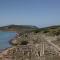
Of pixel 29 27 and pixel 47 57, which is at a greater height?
pixel 29 27

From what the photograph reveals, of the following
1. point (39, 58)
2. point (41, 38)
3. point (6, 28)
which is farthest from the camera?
point (41, 38)

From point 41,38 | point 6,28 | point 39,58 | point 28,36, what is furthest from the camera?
point 28,36

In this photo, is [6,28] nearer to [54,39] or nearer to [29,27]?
[29,27]

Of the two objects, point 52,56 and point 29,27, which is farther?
point 29,27

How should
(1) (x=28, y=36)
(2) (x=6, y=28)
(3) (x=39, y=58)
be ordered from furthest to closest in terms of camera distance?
(1) (x=28, y=36), (2) (x=6, y=28), (3) (x=39, y=58)

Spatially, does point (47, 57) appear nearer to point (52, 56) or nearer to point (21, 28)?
point (52, 56)

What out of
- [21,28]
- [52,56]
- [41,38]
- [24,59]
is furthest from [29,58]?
[41,38]

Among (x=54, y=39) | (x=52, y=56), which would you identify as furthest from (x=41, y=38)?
(x=52, y=56)

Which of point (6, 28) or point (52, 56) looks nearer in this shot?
point (52, 56)

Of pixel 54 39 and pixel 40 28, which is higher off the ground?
pixel 40 28
